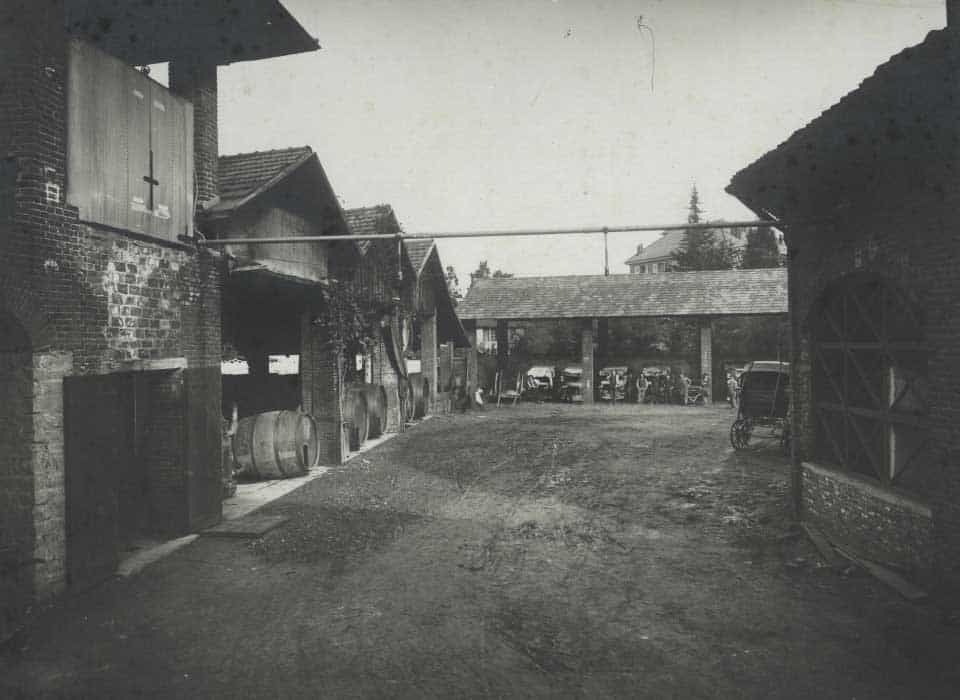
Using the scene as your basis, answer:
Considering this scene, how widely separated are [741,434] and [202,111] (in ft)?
39.7

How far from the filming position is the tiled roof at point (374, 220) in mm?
17672

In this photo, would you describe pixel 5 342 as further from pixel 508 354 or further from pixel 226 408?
pixel 508 354

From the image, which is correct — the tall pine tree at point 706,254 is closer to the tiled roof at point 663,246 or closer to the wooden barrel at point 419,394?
the tiled roof at point 663,246

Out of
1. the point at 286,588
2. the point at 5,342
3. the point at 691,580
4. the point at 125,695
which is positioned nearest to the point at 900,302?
the point at 691,580

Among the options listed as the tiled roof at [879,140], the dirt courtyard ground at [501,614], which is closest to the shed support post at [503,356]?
the dirt courtyard ground at [501,614]

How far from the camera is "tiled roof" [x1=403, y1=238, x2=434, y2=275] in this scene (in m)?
21.1

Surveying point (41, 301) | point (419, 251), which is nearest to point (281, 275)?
point (41, 301)

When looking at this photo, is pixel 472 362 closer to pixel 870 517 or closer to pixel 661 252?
pixel 870 517

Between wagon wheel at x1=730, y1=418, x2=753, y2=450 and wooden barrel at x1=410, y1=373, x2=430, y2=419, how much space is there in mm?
9496

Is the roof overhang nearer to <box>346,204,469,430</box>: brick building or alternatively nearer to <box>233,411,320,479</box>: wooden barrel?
<box>346,204,469,430</box>: brick building

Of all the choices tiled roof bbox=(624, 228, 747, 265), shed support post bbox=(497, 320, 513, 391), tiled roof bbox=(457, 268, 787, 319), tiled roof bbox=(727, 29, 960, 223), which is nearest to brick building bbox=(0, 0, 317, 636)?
tiled roof bbox=(727, 29, 960, 223)

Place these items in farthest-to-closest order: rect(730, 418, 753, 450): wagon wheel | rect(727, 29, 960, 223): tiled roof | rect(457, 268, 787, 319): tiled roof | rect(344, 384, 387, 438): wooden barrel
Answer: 1. rect(457, 268, 787, 319): tiled roof
2. rect(344, 384, 387, 438): wooden barrel
3. rect(730, 418, 753, 450): wagon wheel
4. rect(727, 29, 960, 223): tiled roof

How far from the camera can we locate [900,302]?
243 inches

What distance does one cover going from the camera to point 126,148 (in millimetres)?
7125
